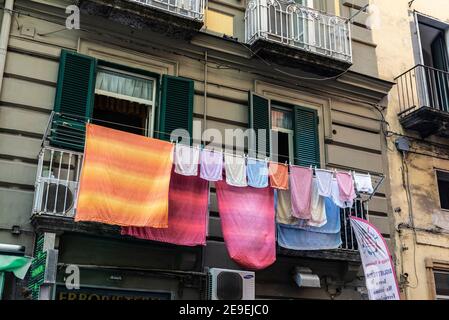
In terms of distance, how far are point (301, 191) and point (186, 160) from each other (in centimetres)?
223

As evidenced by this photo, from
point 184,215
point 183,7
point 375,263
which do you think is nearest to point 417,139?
point 375,263

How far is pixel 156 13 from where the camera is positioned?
35.5 ft

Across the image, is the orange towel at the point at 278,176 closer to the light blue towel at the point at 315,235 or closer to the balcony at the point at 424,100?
the light blue towel at the point at 315,235

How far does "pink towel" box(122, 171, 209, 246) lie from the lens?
940cm

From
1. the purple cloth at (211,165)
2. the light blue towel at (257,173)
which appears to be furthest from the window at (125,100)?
the light blue towel at (257,173)

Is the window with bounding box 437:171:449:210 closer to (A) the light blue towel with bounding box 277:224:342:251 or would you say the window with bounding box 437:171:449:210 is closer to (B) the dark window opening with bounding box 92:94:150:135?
(A) the light blue towel with bounding box 277:224:342:251

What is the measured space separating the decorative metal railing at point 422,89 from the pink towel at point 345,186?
3.66 meters

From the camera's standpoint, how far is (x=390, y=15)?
47.8 ft

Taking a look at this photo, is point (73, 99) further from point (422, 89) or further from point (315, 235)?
point (422, 89)

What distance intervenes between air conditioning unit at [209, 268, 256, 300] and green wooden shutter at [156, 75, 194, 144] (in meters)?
2.64

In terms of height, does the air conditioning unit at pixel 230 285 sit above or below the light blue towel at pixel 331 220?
below

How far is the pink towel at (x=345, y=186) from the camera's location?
10578mm
